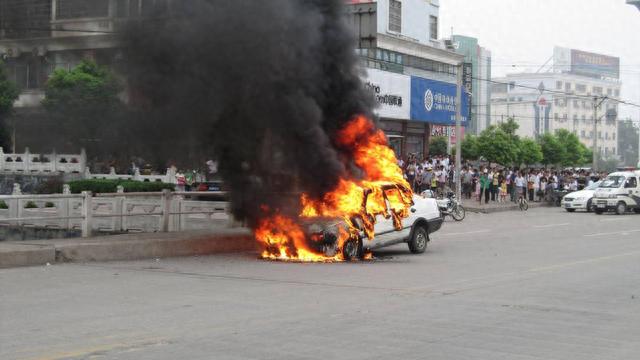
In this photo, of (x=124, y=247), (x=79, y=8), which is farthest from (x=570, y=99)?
(x=79, y=8)

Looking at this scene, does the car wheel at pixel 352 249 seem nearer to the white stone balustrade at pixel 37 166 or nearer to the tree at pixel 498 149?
the white stone balustrade at pixel 37 166

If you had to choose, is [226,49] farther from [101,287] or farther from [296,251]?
[101,287]

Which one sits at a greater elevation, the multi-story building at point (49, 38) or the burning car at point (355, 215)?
the multi-story building at point (49, 38)

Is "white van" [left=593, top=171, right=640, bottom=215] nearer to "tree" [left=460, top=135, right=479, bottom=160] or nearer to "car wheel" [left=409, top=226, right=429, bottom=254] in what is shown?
"car wheel" [left=409, top=226, right=429, bottom=254]

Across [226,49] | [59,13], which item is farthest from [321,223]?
[59,13]

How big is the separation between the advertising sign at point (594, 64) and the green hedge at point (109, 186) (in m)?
140

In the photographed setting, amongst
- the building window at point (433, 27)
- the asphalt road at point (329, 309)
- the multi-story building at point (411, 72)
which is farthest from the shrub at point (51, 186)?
the building window at point (433, 27)

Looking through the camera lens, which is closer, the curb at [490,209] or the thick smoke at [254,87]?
the thick smoke at [254,87]

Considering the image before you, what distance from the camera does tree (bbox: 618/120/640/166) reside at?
6890 inches

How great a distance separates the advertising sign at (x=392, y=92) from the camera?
4156 centimetres

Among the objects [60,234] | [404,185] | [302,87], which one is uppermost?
[302,87]

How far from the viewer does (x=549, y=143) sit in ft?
238

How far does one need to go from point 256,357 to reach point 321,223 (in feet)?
27.2

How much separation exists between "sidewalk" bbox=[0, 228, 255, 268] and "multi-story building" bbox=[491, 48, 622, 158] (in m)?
128
